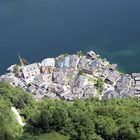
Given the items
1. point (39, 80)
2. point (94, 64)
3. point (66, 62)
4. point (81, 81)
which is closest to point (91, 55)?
point (94, 64)

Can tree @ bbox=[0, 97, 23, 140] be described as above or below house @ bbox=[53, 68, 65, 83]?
below

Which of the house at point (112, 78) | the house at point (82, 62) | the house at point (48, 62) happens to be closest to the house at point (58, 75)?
the house at point (48, 62)

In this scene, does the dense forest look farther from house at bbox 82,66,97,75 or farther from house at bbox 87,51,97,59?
house at bbox 87,51,97,59

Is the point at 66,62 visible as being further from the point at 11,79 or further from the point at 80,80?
the point at 11,79

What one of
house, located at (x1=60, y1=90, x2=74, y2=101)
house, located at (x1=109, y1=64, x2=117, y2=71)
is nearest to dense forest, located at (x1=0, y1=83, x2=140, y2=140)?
house, located at (x1=60, y1=90, x2=74, y2=101)

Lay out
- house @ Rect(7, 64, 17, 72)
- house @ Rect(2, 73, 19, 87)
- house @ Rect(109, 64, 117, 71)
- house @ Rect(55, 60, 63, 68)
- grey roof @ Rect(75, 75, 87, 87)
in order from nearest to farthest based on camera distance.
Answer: grey roof @ Rect(75, 75, 87, 87), house @ Rect(2, 73, 19, 87), house @ Rect(109, 64, 117, 71), house @ Rect(55, 60, 63, 68), house @ Rect(7, 64, 17, 72)

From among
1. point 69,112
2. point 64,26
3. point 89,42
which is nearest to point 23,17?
point 64,26

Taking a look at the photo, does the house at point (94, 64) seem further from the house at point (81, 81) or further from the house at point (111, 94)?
the house at point (111, 94)
